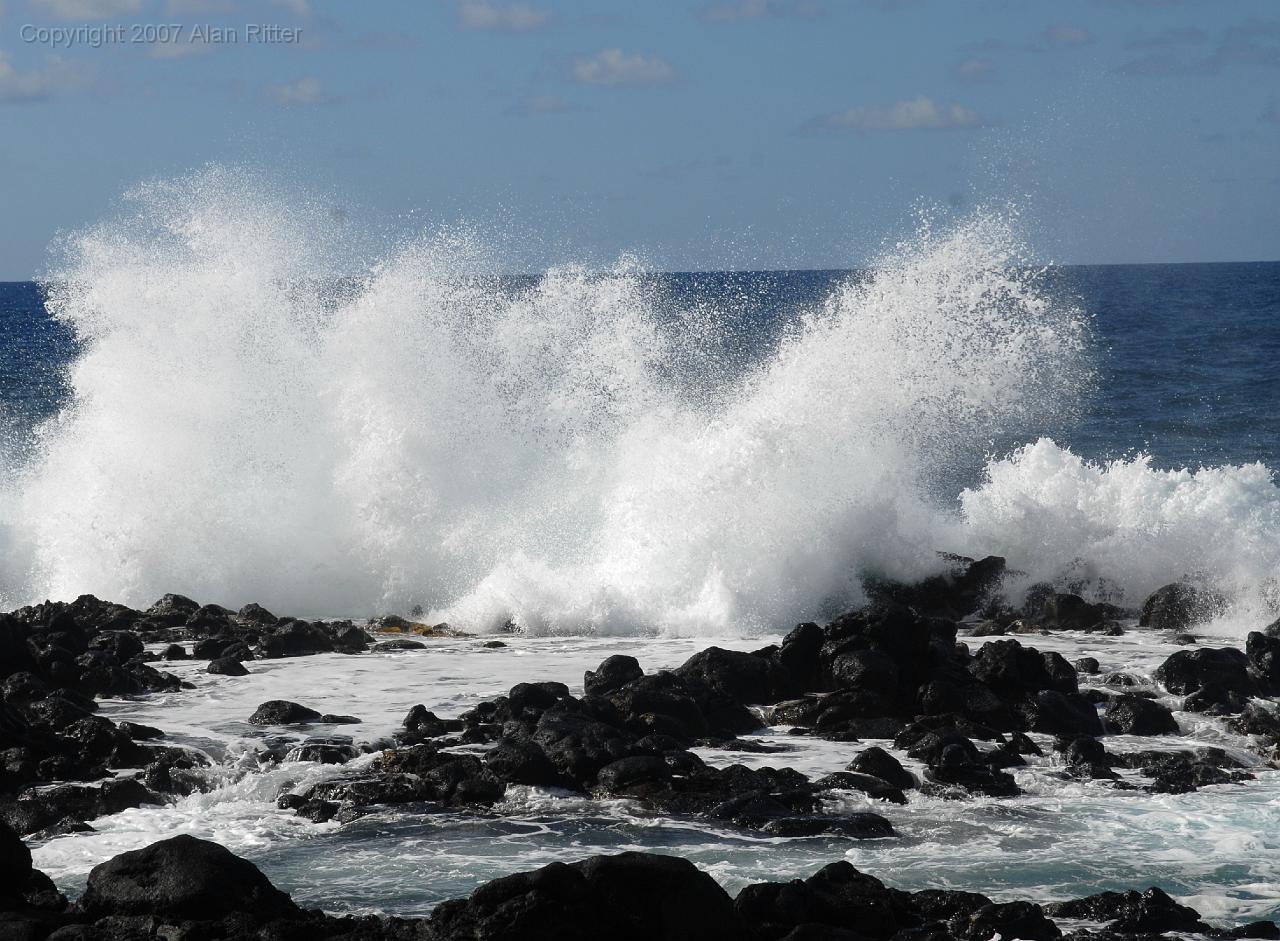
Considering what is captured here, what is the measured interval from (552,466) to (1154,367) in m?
25.4

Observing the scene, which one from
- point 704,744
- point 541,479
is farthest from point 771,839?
point 541,479

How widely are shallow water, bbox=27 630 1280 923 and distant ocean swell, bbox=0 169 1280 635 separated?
7.27 m

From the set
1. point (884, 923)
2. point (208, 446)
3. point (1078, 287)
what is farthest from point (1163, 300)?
point (884, 923)

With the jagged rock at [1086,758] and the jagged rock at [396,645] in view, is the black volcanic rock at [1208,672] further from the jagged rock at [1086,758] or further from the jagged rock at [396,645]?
the jagged rock at [396,645]

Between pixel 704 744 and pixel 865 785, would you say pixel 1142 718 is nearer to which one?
pixel 865 785

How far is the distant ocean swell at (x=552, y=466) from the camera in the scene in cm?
2161

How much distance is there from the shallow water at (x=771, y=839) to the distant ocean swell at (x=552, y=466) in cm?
727

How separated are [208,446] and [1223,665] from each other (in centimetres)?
1630

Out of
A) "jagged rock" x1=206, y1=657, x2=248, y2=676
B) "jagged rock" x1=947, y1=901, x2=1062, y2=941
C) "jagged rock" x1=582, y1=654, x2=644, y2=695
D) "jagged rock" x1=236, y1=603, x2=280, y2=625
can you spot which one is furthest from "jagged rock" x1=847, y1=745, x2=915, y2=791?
"jagged rock" x1=236, y1=603, x2=280, y2=625

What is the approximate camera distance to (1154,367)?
45031 millimetres

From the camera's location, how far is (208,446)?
25531 mm

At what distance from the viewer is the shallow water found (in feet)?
34.2

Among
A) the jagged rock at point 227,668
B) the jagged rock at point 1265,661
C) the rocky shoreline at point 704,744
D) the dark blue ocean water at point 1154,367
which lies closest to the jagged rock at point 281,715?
the rocky shoreline at point 704,744

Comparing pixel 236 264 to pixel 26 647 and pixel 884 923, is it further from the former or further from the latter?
pixel 884 923
